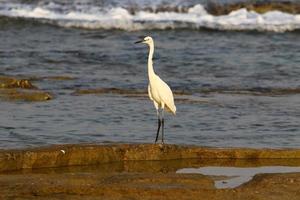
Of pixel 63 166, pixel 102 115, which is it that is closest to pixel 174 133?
pixel 102 115

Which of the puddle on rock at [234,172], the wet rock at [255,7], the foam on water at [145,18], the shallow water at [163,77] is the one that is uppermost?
the puddle on rock at [234,172]

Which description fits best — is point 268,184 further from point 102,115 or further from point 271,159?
point 102,115

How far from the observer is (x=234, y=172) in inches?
394

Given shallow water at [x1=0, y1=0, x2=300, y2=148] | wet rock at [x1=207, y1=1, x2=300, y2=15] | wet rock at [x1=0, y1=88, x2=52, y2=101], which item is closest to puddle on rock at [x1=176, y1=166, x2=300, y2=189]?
shallow water at [x1=0, y1=0, x2=300, y2=148]

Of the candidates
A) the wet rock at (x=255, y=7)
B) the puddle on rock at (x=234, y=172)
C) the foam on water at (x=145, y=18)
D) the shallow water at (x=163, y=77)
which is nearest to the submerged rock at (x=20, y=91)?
the shallow water at (x=163, y=77)

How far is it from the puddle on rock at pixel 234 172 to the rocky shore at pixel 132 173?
15 cm

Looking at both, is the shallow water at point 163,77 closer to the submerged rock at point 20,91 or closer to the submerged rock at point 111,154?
the submerged rock at point 20,91

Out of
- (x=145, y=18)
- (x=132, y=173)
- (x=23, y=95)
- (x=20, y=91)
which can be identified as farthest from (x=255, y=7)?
(x=132, y=173)

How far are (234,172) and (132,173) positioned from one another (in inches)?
47.8

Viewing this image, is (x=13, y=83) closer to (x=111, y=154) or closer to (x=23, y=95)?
(x=23, y=95)

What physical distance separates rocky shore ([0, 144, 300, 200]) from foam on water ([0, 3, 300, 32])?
16203 millimetres

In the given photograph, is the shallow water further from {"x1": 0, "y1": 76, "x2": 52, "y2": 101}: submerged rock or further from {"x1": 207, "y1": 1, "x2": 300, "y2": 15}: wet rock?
{"x1": 207, "y1": 1, "x2": 300, "y2": 15}: wet rock

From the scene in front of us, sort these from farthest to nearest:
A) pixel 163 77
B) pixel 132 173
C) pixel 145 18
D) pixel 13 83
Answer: pixel 145 18
pixel 163 77
pixel 13 83
pixel 132 173

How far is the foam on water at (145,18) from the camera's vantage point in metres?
27.0
